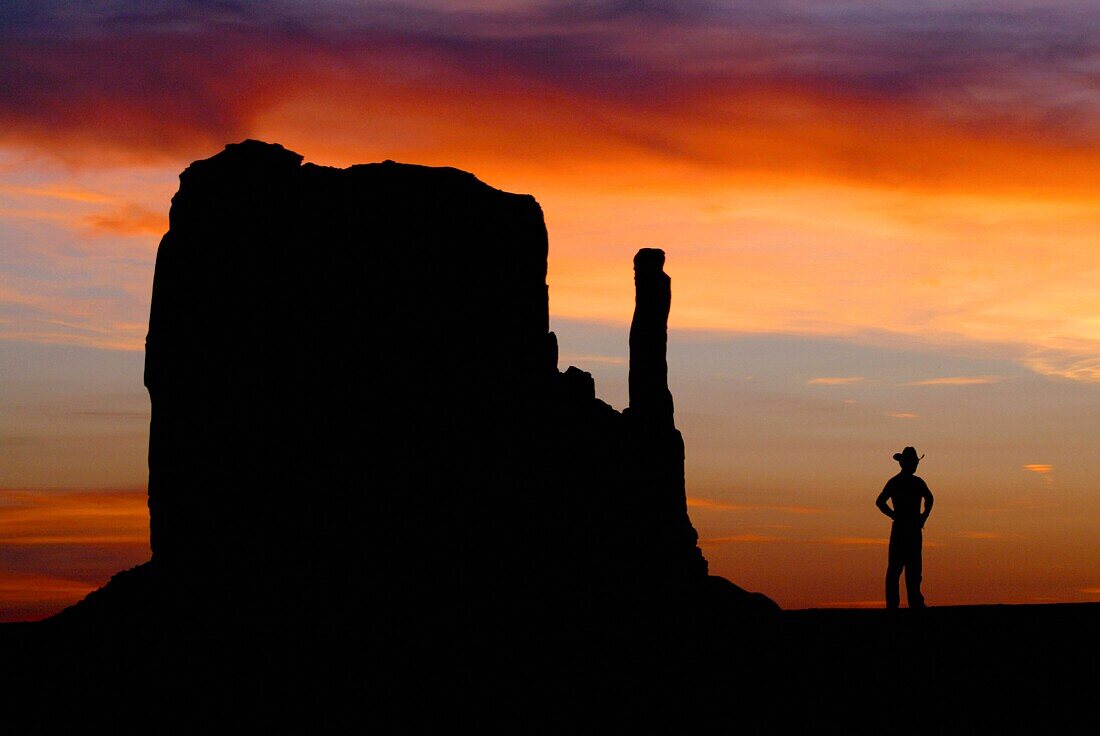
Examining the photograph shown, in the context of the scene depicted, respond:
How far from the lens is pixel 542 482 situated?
19.9 meters

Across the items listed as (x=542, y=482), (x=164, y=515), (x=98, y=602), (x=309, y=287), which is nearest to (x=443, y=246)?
(x=309, y=287)

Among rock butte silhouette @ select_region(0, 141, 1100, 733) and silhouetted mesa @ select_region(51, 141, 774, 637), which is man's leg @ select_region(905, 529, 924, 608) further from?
silhouetted mesa @ select_region(51, 141, 774, 637)

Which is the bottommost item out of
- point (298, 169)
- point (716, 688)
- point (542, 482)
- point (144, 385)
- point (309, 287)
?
point (716, 688)

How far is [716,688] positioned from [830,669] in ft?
4.18

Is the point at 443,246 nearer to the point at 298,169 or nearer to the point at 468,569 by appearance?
the point at 298,169

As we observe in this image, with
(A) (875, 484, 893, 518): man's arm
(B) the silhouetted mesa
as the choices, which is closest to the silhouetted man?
(A) (875, 484, 893, 518): man's arm

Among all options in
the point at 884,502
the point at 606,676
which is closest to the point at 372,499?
the point at 606,676

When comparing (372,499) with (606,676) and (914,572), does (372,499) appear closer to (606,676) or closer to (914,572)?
(606,676)

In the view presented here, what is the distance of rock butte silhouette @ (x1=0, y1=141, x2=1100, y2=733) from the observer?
17500 mm

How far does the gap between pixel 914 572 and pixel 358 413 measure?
7236 millimetres

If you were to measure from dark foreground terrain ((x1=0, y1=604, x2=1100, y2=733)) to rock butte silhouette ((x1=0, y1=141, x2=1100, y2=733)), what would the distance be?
6cm

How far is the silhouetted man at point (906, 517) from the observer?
17734mm

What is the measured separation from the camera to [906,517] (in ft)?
58.1

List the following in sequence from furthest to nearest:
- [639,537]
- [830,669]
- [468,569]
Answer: [639,537] → [468,569] → [830,669]
